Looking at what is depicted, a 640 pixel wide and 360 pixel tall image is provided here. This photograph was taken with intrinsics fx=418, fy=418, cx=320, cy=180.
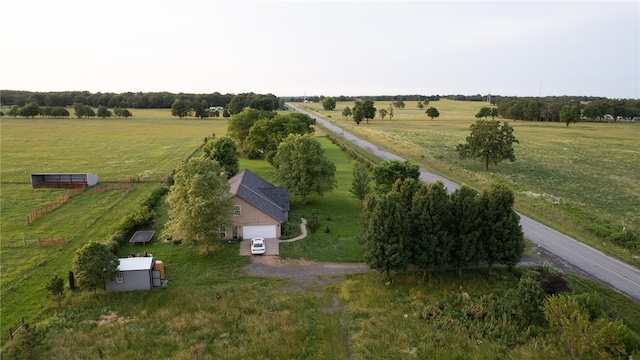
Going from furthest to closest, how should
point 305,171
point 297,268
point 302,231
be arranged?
point 305,171 < point 302,231 < point 297,268

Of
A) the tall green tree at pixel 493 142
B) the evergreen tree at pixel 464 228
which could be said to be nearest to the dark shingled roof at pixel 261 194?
the evergreen tree at pixel 464 228

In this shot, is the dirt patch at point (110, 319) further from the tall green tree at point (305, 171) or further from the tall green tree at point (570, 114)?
the tall green tree at point (570, 114)

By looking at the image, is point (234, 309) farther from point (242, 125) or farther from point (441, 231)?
point (242, 125)

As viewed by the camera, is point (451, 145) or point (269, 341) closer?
point (269, 341)

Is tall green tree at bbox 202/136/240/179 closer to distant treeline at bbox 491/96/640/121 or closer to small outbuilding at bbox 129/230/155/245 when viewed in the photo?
→ small outbuilding at bbox 129/230/155/245

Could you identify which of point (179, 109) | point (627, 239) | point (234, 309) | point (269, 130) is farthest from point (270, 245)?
point (179, 109)

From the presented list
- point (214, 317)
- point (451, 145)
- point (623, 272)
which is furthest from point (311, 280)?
point (451, 145)

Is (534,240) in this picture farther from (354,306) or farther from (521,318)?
(354,306)

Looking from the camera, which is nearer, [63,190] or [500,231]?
[500,231]
